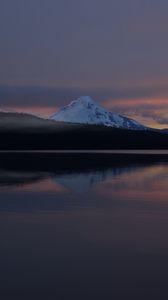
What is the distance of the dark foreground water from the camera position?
32.2 feet

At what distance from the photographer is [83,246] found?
13219 mm

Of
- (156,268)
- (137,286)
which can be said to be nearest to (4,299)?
(137,286)

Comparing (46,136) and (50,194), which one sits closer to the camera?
(50,194)

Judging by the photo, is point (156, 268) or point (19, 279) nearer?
point (19, 279)

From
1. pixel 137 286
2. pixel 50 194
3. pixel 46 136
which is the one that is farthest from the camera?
pixel 46 136

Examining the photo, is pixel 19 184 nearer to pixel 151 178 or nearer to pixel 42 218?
pixel 151 178

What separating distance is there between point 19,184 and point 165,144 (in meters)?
156

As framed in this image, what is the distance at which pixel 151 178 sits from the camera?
1410 inches

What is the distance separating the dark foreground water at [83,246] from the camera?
981 cm

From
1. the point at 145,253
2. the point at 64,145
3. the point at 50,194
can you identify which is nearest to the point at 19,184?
the point at 50,194

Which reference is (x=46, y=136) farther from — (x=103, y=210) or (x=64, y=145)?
(x=103, y=210)

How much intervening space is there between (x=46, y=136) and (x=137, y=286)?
6751 inches

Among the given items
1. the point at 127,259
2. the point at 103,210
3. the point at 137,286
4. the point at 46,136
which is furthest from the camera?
the point at 46,136

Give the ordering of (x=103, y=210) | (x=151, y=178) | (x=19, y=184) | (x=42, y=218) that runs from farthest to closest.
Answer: (x=151, y=178)
(x=19, y=184)
(x=103, y=210)
(x=42, y=218)
